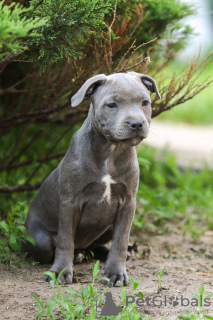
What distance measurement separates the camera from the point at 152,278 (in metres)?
3.87

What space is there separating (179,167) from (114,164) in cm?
462

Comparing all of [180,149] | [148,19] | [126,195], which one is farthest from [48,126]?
[180,149]

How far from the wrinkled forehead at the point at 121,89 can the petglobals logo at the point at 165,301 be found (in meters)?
1.27

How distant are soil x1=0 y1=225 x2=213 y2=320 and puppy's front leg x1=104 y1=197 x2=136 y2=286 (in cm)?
12

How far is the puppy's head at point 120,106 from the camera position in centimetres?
320

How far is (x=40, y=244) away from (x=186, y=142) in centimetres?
639

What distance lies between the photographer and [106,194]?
364cm

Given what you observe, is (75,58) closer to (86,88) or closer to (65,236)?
(86,88)

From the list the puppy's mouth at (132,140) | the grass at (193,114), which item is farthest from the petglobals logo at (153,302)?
the grass at (193,114)

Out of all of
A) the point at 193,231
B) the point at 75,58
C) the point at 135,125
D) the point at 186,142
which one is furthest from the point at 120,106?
the point at 186,142

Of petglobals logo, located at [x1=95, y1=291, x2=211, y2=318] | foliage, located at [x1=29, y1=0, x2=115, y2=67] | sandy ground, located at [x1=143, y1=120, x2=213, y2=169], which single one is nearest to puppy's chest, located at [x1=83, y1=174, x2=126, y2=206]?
petglobals logo, located at [x1=95, y1=291, x2=211, y2=318]

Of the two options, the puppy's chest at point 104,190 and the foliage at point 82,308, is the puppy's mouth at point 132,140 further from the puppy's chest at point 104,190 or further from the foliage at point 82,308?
the foliage at point 82,308

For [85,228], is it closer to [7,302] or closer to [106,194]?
[106,194]

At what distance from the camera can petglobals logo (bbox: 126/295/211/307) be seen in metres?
3.20
